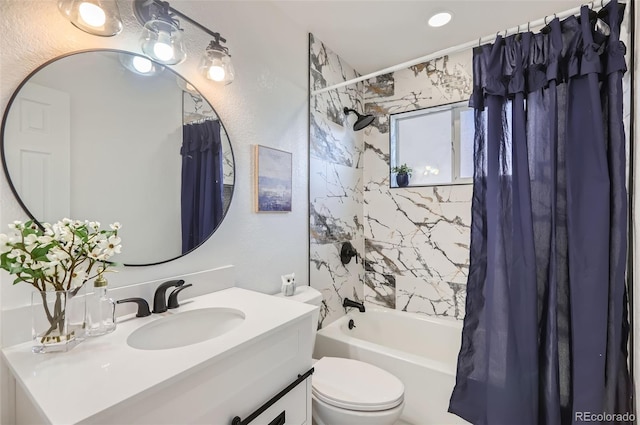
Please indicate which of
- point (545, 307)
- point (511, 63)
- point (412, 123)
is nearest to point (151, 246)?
point (545, 307)

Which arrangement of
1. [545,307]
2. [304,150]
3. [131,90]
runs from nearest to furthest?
[131,90] → [545,307] → [304,150]

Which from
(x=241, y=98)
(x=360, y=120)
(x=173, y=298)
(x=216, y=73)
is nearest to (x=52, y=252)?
(x=173, y=298)

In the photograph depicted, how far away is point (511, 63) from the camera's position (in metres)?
1.40

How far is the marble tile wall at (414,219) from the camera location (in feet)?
7.52

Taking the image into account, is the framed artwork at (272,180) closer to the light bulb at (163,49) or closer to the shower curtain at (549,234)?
the light bulb at (163,49)

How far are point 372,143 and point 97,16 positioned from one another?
215 cm

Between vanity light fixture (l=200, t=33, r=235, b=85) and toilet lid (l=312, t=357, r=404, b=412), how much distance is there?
1.62 metres

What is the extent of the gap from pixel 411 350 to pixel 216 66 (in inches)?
96.5

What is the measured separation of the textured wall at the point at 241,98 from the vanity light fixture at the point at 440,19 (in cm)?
87

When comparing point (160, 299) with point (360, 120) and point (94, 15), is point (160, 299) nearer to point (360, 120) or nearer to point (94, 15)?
point (94, 15)

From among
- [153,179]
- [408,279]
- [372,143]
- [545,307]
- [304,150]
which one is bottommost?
[408,279]

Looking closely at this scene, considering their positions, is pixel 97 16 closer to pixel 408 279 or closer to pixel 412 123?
pixel 412 123

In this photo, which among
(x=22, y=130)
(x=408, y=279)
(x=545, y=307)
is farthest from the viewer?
(x=408, y=279)

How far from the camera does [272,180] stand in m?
1.74
